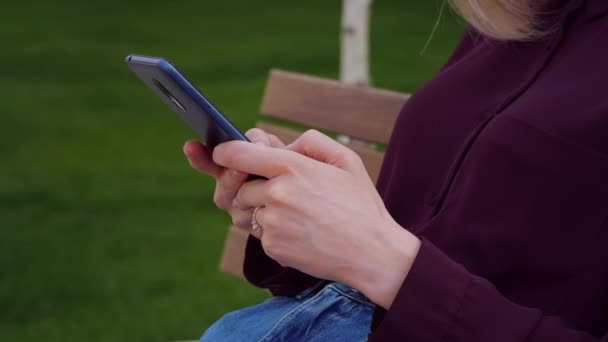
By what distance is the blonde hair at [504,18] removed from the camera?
164cm

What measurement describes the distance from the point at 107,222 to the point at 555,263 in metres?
4.28

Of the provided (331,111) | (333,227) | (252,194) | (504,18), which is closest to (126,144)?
(331,111)

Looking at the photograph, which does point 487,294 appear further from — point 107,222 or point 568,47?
point 107,222

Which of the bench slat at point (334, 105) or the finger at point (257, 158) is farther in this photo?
the bench slat at point (334, 105)

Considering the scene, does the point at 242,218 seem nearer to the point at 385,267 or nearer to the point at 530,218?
the point at 385,267

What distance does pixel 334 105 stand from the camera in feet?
7.84

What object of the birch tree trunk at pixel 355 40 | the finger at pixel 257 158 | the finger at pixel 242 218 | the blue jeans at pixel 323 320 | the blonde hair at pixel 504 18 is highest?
the blonde hair at pixel 504 18

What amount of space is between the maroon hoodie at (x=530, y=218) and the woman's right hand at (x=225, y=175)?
32 centimetres

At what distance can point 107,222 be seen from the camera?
5.31 m

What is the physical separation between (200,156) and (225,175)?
0.17 feet

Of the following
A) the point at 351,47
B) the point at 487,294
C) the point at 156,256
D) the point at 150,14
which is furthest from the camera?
the point at 150,14

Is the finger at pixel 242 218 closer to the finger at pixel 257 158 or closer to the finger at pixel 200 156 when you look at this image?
the finger at pixel 200 156

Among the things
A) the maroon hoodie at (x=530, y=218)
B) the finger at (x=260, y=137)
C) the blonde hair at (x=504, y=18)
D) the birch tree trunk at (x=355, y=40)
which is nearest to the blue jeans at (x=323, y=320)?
the maroon hoodie at (x=530, y=218)

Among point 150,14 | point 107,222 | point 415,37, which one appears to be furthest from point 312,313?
point 150,14
